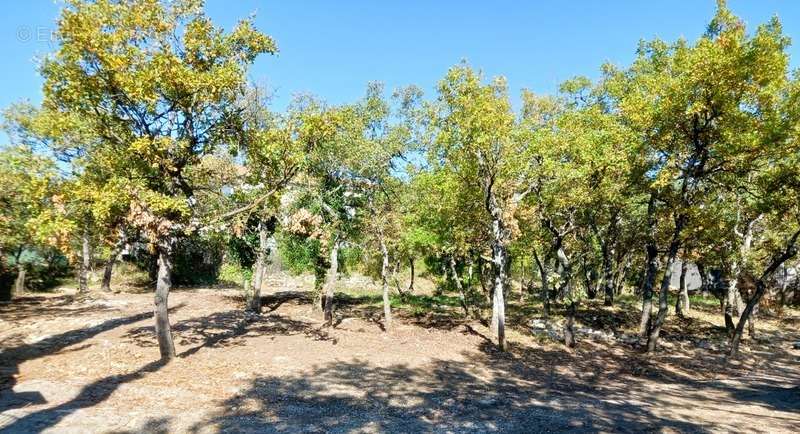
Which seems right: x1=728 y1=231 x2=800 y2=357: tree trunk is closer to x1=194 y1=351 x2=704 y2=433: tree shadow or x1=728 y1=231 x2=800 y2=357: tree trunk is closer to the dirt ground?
the dirt ground

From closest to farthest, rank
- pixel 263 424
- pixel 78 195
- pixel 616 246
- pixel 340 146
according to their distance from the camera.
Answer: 1. pixel 263 424
2. pixel 78 195
3. pixel 340 146
4. pixel 616 246

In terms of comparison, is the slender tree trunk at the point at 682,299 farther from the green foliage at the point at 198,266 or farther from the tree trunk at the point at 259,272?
the green foliage at the point at 198,266

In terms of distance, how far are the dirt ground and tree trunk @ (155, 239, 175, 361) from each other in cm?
51

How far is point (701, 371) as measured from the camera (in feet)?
61.6

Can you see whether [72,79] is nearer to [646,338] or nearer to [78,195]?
[78,195]

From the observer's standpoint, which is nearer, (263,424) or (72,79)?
(263,424)

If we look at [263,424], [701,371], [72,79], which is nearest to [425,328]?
[701,371]

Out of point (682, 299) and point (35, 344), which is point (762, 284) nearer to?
point (682, 299)

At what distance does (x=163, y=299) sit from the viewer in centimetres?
1343

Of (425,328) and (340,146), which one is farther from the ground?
(340,146)

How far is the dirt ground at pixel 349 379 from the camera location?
388 inches

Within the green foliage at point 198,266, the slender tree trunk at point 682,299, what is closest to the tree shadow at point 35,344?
the green foliage at point 198,266

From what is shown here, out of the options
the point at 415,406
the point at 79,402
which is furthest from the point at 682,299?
the point at 79,402

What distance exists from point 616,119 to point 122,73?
21072 millimetres
